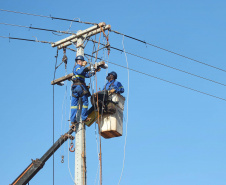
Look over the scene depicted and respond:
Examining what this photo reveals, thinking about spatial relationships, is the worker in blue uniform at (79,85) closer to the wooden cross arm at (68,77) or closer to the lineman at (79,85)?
the lineman at (79,85)

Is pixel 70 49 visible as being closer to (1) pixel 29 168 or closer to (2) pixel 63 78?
(2) pixel 63 78

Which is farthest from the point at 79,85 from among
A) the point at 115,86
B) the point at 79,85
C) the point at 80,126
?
the point at 115,86

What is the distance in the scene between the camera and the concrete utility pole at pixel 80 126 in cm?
1027

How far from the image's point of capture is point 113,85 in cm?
1226

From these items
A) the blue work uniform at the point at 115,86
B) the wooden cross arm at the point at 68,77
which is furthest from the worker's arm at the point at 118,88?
the wooden cross arm at the point at 68,77

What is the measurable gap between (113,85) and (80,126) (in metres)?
1.83

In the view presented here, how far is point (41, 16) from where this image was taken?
41.2ft

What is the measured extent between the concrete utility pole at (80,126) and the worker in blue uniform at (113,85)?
3.66 feet

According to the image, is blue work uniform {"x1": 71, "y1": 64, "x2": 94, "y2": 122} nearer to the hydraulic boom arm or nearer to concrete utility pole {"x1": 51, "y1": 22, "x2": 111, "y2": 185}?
concrete utility pole {"x1": 51, "y1": 22, "x2": 111, "y2": 185}

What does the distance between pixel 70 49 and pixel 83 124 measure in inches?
86.6

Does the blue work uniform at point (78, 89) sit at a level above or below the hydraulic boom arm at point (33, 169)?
above

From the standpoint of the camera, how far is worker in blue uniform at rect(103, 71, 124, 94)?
1209cm

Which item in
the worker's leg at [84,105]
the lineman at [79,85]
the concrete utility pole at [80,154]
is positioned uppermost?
the lineman at [79,85]

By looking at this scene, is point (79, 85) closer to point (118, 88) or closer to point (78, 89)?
point (78, 89)
